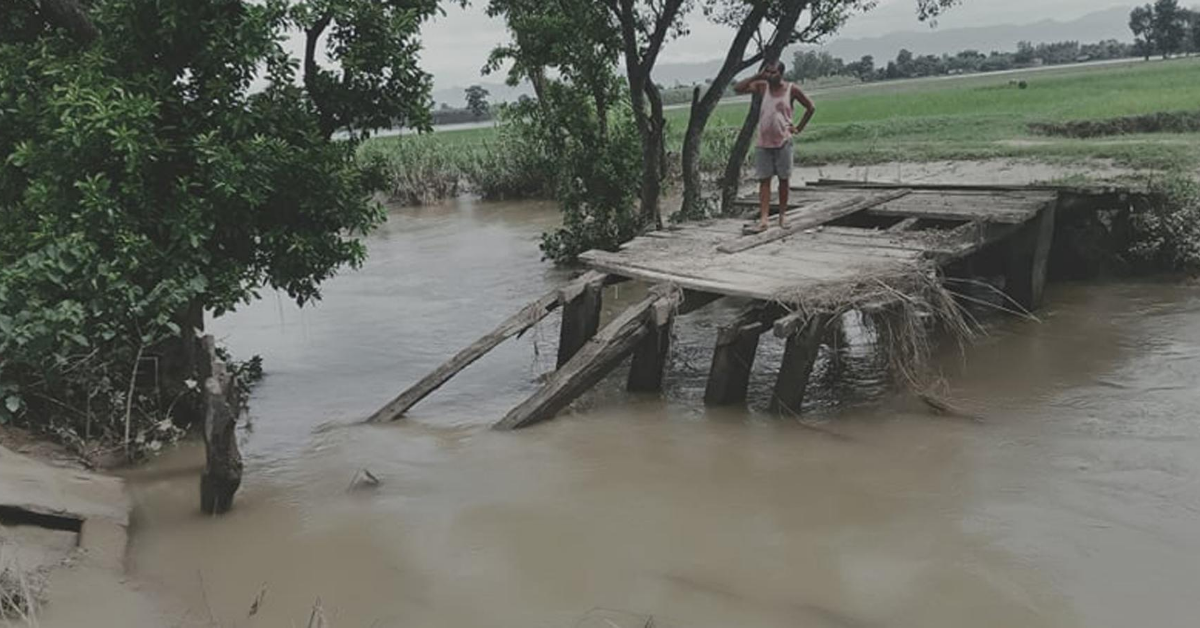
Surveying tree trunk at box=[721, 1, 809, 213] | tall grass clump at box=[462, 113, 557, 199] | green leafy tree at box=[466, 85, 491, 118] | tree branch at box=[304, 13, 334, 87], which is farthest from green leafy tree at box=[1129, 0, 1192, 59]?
tree branch at box=[304, 13, 334, 87]

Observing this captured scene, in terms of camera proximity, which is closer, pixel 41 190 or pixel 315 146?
pixel 41 190

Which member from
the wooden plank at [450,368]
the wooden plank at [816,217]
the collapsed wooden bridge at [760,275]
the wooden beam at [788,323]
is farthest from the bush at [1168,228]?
the wooden plank at [450,368]

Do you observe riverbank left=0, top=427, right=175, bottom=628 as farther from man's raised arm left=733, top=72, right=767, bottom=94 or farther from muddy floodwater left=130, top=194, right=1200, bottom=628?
man's raised arm left=733, top=72, right=767, bottom=94

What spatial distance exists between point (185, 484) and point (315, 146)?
2367mm

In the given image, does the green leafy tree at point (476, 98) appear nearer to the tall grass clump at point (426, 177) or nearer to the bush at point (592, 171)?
the tall grass clump at point (426, 177)

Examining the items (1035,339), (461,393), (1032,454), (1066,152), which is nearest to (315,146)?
(461,393)

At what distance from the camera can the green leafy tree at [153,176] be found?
20.6 ft

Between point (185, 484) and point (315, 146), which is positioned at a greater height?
point (315, 146)

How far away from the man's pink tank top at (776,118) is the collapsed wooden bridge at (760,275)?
29.7 inches

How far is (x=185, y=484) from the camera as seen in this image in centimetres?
630

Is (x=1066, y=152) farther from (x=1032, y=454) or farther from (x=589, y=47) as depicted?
(x=1032, y=454)

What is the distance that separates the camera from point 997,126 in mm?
20906

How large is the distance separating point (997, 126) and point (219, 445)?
1893 centimetres

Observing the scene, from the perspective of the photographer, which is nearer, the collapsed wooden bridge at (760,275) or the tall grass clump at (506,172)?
the collapsed wooden bridge at (760,275)
